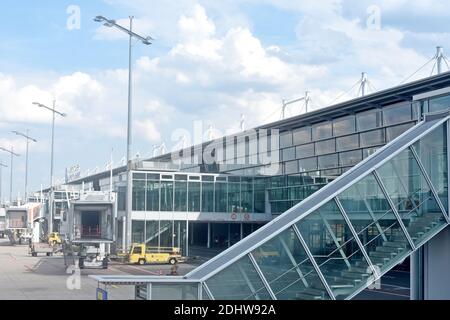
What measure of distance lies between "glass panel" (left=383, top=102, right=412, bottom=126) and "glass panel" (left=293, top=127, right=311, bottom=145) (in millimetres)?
11909

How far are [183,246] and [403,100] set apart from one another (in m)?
24.9

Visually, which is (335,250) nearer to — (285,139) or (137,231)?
(137,231)

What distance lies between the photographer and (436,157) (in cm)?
1712

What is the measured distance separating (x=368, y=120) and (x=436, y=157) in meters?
37.0

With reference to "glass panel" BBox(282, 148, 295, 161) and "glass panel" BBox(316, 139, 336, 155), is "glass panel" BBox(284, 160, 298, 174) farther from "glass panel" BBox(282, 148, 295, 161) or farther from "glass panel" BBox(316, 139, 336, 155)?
"glass panel" BBox(316, 139, 336, 155)

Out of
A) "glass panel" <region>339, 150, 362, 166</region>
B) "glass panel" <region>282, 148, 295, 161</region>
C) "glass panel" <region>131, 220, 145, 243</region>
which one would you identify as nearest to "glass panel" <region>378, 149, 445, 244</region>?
"glass panel" <region>339, 150, 362, 166</region>

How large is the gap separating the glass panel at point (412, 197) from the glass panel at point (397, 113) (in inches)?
1292

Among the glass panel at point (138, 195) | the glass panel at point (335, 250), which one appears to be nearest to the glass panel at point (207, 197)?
A: the glass panel at point (138, 195)

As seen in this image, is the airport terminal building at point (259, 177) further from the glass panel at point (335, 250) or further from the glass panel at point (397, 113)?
the glass panel at point (335, 250)

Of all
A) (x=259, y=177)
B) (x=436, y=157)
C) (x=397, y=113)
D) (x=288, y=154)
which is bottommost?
(x=436, y=157)

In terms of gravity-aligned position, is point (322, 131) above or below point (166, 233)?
above

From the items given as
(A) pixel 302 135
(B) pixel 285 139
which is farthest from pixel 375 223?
(B) pixel 285 139
